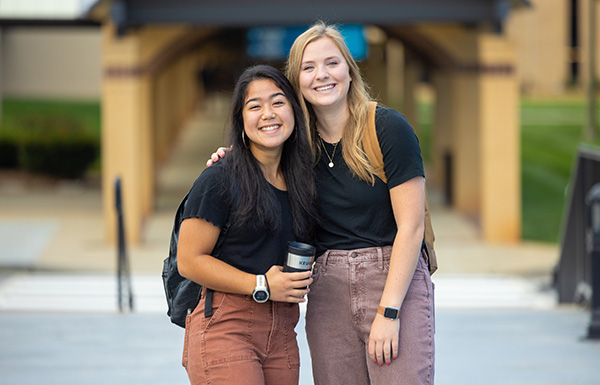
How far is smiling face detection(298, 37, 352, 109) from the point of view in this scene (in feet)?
10.6

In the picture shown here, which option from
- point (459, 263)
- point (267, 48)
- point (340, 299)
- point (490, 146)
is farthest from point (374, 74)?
point (340, 299)

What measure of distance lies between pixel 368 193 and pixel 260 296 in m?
0.50

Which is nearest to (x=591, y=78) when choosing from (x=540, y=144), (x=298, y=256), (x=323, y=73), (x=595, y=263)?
(x=540, y=144)

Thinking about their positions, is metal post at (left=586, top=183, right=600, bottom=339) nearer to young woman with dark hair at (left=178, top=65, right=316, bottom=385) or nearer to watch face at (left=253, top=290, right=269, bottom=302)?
young woman with dark hair at (left=178, top=65, right=316, bottom=385)

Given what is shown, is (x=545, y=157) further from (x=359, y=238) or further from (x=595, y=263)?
(x=359, y=238)

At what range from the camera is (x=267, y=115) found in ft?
10.5

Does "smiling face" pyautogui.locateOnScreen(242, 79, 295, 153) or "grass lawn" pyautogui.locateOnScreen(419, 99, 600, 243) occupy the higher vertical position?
"smiling face" pyautogui.locateOnScreen(242, 79, 295, 153)

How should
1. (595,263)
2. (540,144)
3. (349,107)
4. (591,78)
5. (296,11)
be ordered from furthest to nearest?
(540,144) → (591,78) → (296,11) → (595,263) → (349,107)

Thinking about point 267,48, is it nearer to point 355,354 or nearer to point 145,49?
point 145,49

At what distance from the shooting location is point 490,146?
1371cm

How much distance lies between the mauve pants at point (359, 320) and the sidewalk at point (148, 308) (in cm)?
180

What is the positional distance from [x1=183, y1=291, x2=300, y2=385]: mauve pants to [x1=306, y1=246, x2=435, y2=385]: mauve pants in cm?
10

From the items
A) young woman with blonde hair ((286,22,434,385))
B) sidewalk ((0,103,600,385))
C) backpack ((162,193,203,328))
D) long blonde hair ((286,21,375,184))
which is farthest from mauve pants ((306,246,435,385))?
sidewalk ((0,103,600,385))

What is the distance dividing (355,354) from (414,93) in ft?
61.7
